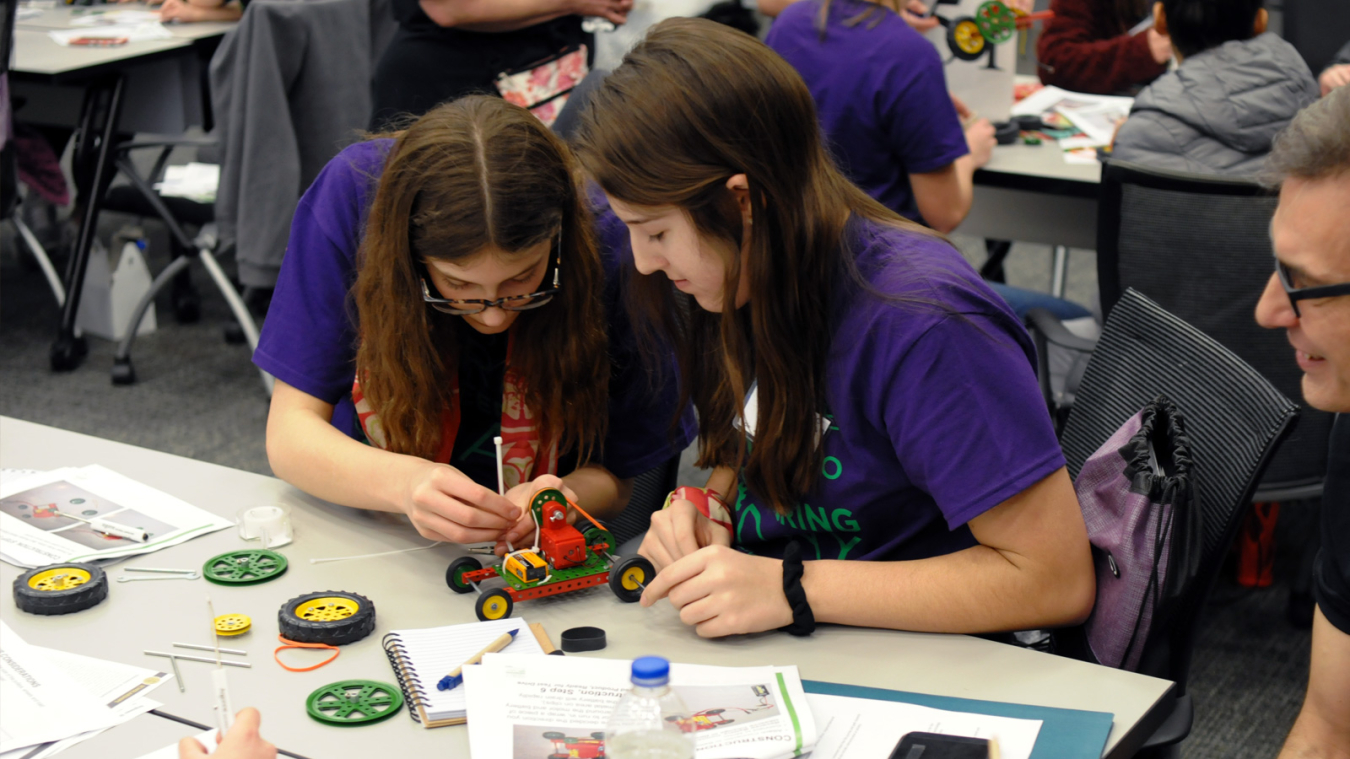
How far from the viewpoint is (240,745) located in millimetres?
984

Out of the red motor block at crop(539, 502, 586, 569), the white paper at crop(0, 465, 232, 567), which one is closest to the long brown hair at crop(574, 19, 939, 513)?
the red motor block at crop(539, 502, 586, 569)

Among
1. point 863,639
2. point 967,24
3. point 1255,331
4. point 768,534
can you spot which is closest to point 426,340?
point 768,534

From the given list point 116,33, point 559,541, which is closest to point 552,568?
point 559,541

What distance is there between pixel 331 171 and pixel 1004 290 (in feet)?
5.63

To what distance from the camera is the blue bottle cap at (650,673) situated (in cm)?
96

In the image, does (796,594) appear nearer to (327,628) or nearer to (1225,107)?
(327,628)

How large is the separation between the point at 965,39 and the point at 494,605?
2234 mm

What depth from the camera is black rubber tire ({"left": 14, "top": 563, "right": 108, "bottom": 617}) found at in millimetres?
1306

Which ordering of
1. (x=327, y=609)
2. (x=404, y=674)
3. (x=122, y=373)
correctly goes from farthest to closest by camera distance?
(x=122, y=373)
(x=327, y=609)
(x=404, y=674)

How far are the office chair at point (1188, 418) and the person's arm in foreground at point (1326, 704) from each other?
13 centimetres

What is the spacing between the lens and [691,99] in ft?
3.92

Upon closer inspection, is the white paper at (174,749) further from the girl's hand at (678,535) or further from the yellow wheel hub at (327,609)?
the girl's hand at (678,535)

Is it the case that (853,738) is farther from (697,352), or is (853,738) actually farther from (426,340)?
(426,340)

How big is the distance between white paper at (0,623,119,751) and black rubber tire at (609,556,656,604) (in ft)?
1.72
